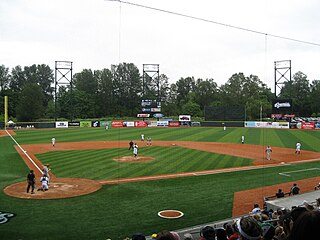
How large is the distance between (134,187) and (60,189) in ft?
13.7

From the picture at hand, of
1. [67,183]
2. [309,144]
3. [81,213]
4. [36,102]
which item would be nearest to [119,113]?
[36,102]

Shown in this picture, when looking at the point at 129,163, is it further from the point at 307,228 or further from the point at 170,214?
the point at 307,228

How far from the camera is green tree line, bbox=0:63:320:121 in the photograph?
79750mm

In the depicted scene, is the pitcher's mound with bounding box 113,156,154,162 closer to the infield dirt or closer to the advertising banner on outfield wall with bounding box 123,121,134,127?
the infield dirt

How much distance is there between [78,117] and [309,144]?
61987 millimetres

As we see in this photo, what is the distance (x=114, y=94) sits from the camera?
9481 cm

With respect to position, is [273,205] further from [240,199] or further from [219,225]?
[240,199]

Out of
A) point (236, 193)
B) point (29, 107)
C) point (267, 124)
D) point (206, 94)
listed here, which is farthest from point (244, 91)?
point (236, 193)

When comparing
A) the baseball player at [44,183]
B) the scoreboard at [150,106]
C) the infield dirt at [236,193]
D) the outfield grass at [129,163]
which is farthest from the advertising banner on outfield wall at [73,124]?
the baseball player at [44,183]

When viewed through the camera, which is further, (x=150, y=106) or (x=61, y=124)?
(x=61, y=124)

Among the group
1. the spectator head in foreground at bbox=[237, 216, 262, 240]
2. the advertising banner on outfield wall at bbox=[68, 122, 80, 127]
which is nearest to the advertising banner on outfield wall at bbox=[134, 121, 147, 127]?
the advertising banner on outfield wall at bbox=[68, 122, 80, 127]

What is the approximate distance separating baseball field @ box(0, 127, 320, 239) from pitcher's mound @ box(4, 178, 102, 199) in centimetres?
5

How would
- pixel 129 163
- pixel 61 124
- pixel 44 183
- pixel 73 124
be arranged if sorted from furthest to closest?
pixel 73 124 < pixel 61 124 < pixel 129 163 < pixel 44 183

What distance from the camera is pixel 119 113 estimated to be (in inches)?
3452
